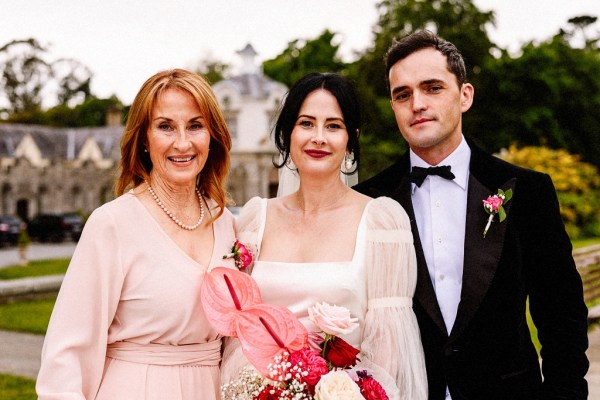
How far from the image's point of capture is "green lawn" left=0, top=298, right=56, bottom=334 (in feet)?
34.2

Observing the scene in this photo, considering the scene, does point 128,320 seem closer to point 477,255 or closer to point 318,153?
point 318,153

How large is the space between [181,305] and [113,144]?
157 feet

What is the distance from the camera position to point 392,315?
2994 mm

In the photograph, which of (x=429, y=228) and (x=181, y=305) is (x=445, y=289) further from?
(x=181, y=305)

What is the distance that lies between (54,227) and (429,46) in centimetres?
3046

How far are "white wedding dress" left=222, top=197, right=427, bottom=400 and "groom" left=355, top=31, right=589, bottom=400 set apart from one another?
0.14 m

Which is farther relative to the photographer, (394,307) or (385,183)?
(385,183)

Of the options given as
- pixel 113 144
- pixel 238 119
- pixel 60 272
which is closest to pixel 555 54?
pixel 238 119

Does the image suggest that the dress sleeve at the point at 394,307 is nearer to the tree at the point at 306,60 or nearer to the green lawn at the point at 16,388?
the green lawn at the point at 16,388

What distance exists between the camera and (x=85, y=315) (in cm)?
283

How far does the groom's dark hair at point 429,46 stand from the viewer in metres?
3.27

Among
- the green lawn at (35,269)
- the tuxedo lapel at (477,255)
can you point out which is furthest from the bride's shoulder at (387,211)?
the green lawn at (35,269)

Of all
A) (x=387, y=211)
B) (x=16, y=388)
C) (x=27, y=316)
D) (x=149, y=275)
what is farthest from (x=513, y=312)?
(x=27, y=316)

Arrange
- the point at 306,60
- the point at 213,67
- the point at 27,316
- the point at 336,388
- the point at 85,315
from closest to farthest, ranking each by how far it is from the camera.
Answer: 1. the point at 336,388
2. the point at 85,315
3. the point at 27,316
4. the point at 306,60
5. the point at 213,67
